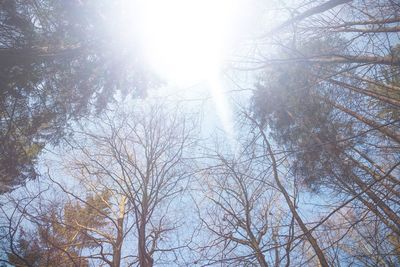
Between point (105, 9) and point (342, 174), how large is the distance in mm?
6098

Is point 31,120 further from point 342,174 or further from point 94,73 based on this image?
point 342,174

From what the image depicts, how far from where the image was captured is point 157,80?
6.43 metres

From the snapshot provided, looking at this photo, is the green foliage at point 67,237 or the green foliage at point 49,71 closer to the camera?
the green foliage at point 49,71

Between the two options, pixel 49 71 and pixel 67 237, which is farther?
pixel 67 237

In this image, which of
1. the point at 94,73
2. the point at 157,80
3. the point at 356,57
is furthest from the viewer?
the point at 157,80

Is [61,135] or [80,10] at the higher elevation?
[80,10]

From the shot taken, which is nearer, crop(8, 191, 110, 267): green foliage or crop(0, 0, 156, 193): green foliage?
crop(0, 0, 156, 193): green foliage

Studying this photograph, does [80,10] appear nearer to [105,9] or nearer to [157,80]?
[105,9]

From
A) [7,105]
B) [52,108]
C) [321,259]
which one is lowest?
[321,259]

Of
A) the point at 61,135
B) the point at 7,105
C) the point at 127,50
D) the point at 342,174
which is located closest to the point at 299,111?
the point at 342,174

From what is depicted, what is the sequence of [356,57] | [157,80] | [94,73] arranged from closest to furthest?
1. [356,57]
2. [94,73]
3. [157,80]

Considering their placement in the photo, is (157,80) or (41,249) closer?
(41,249)

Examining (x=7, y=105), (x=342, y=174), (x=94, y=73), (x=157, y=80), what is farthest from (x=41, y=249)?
(x=342, y=174)

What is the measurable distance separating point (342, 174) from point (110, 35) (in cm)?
578
